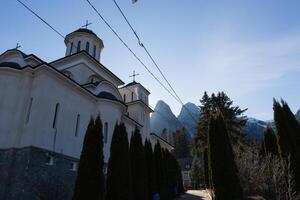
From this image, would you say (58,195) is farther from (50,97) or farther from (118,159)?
(50,97)

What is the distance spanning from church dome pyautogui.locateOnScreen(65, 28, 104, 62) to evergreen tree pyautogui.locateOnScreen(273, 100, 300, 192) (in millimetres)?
16433

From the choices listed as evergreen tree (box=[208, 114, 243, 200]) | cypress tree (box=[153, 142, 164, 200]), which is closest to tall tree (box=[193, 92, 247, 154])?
cypress tree (box=[153, 142, 164, 200])

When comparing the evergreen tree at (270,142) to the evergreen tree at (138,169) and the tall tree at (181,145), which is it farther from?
the tall tree at (181,145)

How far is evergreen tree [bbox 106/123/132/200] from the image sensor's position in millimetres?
11578

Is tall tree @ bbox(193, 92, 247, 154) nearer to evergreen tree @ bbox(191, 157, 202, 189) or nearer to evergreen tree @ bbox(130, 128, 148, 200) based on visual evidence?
evergreen tree @ bbox(191, 157, 202, 189)

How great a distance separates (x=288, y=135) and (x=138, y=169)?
8385 mm

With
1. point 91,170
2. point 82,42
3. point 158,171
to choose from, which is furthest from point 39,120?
point 82,42

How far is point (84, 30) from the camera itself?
23891 mm

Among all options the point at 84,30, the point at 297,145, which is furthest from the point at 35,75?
the point at 297,145

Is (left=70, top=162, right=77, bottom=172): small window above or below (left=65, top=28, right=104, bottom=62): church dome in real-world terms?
below

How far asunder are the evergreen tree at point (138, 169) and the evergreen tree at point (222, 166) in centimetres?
439

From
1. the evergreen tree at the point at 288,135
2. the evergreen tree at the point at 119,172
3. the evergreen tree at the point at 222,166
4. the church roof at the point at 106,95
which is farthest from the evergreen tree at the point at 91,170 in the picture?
the evergreen tree at the point at 288,135

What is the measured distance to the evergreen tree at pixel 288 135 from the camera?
12306 mm

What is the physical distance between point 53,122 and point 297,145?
12.9m
